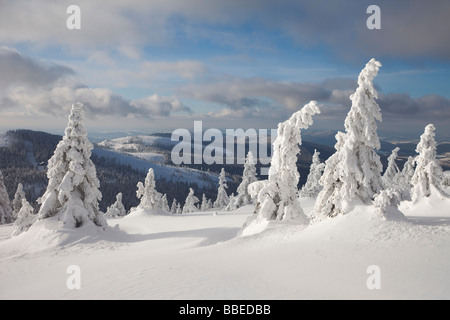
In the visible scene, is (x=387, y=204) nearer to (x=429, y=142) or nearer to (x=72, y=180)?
(x=429, y=142)

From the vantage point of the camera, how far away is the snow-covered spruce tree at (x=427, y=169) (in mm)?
28422

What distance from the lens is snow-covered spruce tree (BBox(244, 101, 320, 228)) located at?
19375mm

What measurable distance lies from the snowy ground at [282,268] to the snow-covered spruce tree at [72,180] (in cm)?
465

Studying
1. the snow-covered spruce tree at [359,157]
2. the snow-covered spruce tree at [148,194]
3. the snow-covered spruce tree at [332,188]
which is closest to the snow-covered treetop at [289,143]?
the snow-covered spruce tree at [332,188]

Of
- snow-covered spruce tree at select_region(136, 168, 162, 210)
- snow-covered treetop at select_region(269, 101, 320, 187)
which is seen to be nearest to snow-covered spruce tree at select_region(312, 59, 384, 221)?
snow-covered treetop at select_region(269, 101, 320, 187)

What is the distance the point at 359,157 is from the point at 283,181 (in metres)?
5.76

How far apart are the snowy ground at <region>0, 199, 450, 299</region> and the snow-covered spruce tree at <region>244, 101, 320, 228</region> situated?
5.44 ft

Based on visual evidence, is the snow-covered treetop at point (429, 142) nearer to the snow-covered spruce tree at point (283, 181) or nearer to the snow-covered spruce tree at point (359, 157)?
the snow-covered spruce tree at point (359, 157)

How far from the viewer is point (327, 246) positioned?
12703 millimetres

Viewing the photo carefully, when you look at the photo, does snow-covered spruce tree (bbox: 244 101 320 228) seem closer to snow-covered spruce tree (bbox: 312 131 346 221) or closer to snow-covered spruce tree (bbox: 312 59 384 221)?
snow-covered spruce tree (bbox: 312 131 346 221)

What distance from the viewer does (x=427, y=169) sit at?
2889cm

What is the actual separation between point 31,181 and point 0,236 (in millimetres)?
161707
